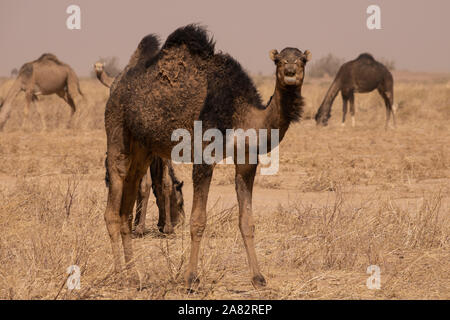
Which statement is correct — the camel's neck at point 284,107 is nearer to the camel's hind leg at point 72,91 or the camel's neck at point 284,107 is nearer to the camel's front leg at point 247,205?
the camel's front leg at point 247,205

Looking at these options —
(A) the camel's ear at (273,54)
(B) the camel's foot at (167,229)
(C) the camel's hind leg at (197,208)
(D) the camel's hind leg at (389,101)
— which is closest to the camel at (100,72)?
(B) the camel's foot at (167,229)

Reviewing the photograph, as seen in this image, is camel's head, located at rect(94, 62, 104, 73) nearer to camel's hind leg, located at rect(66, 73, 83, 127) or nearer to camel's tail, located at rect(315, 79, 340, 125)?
camel's hind leg, located at rect(66, 73, 83, 127)

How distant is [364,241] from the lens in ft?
22.5

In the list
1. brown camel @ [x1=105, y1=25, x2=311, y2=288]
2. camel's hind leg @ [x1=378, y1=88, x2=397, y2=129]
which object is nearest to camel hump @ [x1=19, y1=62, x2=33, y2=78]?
camel's hind leg @ [x1=378, y1=88, x2=397, y2=129]

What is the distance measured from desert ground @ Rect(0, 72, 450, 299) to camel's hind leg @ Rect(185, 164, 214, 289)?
5.2 inches

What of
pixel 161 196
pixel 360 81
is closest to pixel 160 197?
pixel 161 196

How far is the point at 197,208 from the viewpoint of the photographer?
17.8 feet

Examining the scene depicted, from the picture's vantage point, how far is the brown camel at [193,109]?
5.30m

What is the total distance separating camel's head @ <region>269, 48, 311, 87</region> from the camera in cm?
503

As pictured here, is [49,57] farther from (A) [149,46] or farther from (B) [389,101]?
(A) [149,46]

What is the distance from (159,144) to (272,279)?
4.84 feet

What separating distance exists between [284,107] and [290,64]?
354 mm
